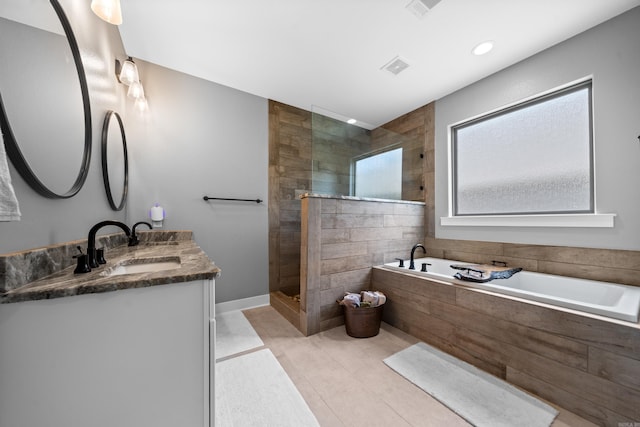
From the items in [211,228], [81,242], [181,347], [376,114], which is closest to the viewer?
[181,347]

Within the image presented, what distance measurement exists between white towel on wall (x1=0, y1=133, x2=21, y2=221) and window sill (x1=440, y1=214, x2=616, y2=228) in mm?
2989

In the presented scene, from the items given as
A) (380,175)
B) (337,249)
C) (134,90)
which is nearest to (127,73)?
(134,90)

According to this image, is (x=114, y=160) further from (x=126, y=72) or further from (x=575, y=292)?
(x=575, y=292)

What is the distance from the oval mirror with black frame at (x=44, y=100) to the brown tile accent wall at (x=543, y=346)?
231 cm

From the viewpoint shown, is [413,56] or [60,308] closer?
[60,308]

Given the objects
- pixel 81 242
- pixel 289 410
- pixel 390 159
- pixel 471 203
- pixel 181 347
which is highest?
pixel 390 159

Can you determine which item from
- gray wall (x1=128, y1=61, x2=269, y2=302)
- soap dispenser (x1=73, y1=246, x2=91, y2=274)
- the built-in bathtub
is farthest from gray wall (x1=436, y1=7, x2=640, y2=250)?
soap dispenser (x1=73, y1=246, x2=91, y2=274)

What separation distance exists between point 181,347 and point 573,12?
10.2 feet

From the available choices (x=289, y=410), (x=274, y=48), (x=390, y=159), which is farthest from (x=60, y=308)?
(x=390, y=159)

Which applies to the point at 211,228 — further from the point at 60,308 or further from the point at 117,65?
the point at 60,308

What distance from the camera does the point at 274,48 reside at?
2.04 metres

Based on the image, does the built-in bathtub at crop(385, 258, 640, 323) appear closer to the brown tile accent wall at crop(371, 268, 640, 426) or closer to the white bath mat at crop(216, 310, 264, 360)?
the brown tile accent wall at crop(371, 268, 640, 426)

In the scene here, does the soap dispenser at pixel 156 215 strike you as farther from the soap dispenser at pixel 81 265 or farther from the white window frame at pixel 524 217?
the white window frame at pixel 524 217

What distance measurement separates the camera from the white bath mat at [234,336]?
5.88 ft
